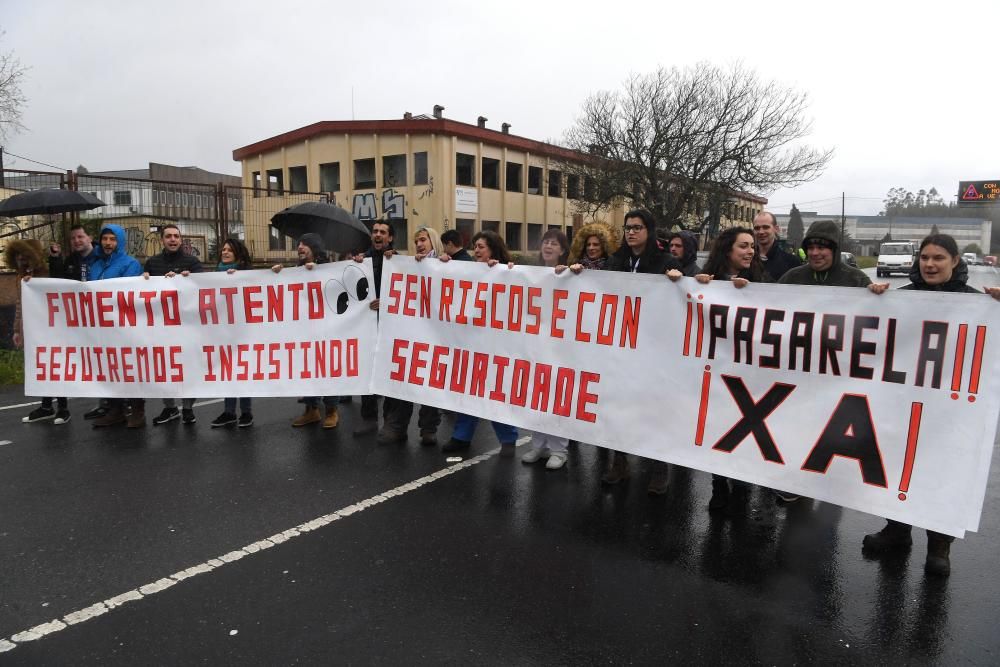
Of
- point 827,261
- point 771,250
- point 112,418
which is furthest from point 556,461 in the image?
point 112,418

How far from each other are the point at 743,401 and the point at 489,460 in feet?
7.26

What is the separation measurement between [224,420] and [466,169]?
3112cm

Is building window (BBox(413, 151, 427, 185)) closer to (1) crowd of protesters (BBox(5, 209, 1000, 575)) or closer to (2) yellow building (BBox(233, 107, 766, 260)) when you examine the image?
(2) yellow building (BBox(233, 107, 766, 260))

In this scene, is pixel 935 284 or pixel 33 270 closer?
pixel 935 284

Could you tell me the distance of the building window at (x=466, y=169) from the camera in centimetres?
3558

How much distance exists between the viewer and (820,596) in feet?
11.0

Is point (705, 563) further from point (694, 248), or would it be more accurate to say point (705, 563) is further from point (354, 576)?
point (694, 248)

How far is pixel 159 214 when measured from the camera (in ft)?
53.7

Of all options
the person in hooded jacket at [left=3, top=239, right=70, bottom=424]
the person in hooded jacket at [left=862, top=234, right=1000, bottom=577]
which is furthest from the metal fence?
the person in hooded jacket at [left=862, top=234, right=1000, bottom=577]

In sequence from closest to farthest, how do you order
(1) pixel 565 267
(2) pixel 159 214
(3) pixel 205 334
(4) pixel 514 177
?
(1) pixel 565 267 → (3) pixel 205 334 → (2) pixel 159 214 → (4) pixel 514 177

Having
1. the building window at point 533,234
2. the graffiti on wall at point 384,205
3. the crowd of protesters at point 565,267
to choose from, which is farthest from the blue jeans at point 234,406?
the building window at point 533,234

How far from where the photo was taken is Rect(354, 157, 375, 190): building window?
116ft

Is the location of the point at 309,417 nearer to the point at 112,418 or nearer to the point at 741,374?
the point at 112,418

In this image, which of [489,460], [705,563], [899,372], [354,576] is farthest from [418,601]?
[899,372]
